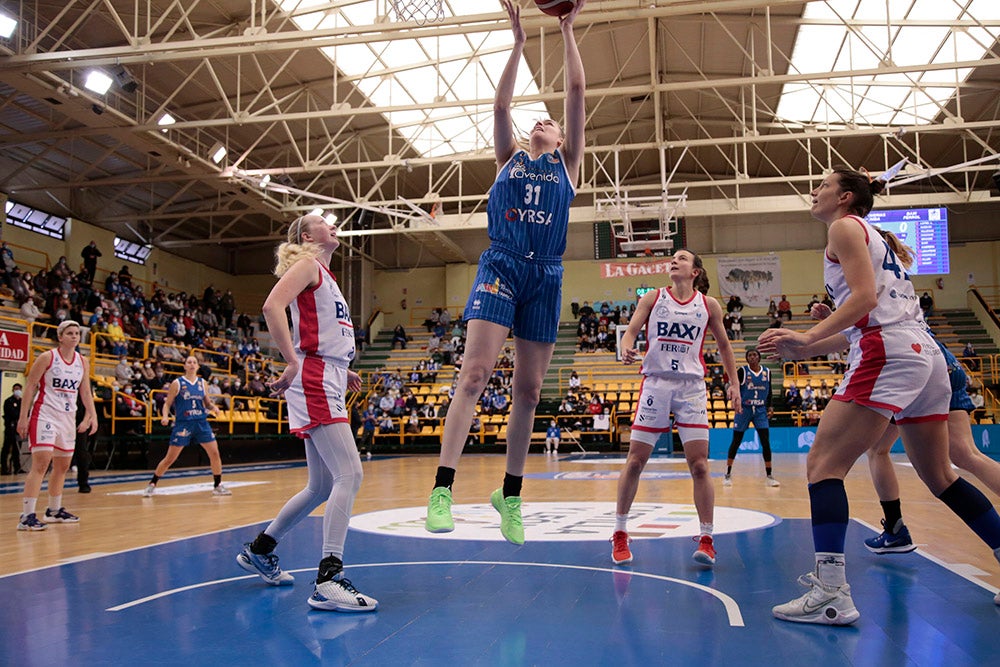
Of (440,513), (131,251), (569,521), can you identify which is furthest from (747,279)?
(440,513)

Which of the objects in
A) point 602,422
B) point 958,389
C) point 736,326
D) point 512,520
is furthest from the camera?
point 736,326

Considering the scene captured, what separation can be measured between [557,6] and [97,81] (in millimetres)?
15253

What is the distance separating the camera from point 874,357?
343 cm

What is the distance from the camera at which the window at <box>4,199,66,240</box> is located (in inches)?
938

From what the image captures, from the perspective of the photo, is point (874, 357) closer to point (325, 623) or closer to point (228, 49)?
point (325, 623)

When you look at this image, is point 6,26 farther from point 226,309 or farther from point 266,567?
point 226,309

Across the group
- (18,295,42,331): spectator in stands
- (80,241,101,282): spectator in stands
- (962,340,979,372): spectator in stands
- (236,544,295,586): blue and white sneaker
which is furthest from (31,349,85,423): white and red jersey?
(962,340,979,372): spectator in stands

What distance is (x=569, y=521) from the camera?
6844 mm

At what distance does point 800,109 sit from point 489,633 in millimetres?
23490

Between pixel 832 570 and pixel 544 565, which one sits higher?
pixel 832 570

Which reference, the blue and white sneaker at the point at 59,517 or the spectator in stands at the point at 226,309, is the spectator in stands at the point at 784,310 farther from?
the blue and white sneaker at the point at 59,517

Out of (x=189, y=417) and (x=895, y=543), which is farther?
(x=189, y=417)

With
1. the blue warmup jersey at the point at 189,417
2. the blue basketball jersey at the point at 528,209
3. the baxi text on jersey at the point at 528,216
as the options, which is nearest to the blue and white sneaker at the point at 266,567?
the blue basketball jersey at the point at 528,209

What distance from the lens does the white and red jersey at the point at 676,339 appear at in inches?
206
